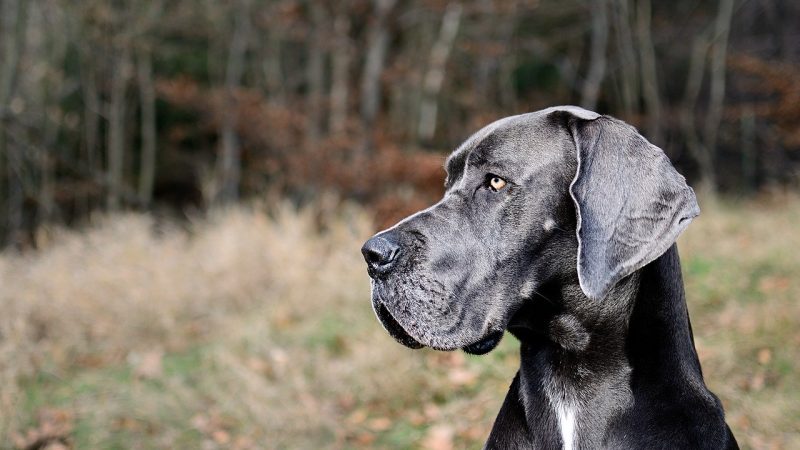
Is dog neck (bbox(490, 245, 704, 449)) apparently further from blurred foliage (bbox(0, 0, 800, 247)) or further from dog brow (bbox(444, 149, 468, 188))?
blurred foliage (bbox(0, 0, 800, 247))

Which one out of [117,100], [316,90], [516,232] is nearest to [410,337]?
[516,232]

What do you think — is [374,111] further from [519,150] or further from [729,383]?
[519,150]

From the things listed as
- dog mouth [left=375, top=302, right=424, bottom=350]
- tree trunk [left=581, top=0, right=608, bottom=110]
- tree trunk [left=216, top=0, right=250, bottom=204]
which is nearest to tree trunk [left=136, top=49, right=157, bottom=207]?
tree trunk [left=216, top=0, right=250, bottom=204]

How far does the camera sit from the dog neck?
262cm

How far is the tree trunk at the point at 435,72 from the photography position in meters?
15.4

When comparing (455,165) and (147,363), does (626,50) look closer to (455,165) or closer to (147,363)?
(147,363)

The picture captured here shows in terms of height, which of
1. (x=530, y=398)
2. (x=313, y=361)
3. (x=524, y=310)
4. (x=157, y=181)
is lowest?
(x=157, y=181)

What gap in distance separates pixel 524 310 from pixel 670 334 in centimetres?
47

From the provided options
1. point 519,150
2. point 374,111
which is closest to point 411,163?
point 374,111

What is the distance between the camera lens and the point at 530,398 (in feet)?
9.00

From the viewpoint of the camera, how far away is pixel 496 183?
2721 millimetres

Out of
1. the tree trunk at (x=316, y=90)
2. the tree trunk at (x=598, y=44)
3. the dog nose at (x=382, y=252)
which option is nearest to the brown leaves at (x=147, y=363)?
the tree trunk at (x=316, y=90)

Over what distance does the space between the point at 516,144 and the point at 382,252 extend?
593 millimetres

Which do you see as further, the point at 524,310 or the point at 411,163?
the point at 411,163
